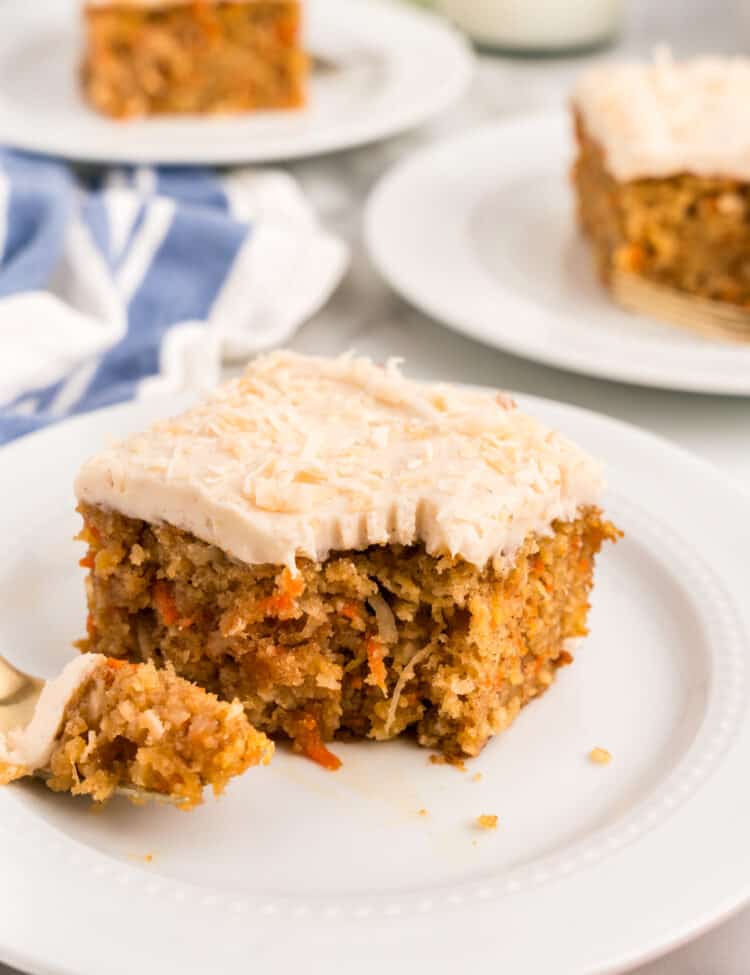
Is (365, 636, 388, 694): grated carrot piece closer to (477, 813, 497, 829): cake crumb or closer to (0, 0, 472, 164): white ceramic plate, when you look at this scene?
(477, 813, 497, 829): cake crumb

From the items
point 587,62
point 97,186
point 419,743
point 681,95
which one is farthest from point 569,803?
point 587,62

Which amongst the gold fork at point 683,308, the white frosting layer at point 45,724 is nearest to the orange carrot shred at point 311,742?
the white frosting layer at point 45,724

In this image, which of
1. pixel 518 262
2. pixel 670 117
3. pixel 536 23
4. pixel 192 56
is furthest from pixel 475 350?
pixel 536 23

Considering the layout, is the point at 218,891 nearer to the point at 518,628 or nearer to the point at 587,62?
the point at 518,628

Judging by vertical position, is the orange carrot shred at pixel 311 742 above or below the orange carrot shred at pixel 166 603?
below

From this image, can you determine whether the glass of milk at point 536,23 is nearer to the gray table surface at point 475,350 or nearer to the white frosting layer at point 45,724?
the gray table surface at point 475,350

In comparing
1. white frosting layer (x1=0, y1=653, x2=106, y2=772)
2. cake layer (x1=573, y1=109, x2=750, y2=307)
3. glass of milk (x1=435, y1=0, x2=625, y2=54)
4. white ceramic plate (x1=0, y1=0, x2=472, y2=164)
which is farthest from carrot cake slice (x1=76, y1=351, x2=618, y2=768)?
glass of milk (x1=435, y1=0, x2=625, y2=54)
